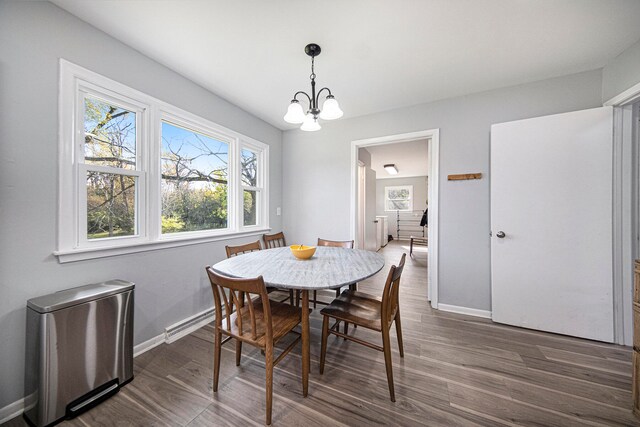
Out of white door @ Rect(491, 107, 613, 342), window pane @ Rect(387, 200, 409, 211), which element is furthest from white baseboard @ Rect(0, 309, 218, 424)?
window pane @ Rect(387, 200, 409, 211)

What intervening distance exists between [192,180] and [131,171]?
591mm

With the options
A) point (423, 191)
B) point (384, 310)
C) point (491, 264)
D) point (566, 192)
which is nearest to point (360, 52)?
point (384, 310)

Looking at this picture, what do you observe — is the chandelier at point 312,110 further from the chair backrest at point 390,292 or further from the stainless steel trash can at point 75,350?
the stainless steel trash can at point 75,350

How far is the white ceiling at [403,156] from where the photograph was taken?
4555 mm

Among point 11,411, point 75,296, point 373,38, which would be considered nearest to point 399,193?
point 373,38

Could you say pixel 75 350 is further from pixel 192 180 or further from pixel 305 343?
pixel 192 180

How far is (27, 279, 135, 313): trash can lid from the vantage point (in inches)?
47.1

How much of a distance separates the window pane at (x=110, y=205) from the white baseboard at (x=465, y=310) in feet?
10.5

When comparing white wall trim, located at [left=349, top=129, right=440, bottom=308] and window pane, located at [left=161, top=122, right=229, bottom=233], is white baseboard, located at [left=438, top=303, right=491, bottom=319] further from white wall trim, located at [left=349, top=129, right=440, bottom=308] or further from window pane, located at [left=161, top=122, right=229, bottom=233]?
window pane, located at [left=161, top=122, right=229, bottom=233]

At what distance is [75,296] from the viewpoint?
1.31 meters

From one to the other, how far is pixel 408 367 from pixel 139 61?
322 cm

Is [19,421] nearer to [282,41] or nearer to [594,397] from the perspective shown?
[282,41]

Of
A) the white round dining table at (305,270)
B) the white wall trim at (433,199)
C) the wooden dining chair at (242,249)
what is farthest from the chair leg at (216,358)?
the white wall trim at (433,199)

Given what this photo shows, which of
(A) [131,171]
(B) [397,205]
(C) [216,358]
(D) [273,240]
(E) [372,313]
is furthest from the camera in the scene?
(B) [397,205]
